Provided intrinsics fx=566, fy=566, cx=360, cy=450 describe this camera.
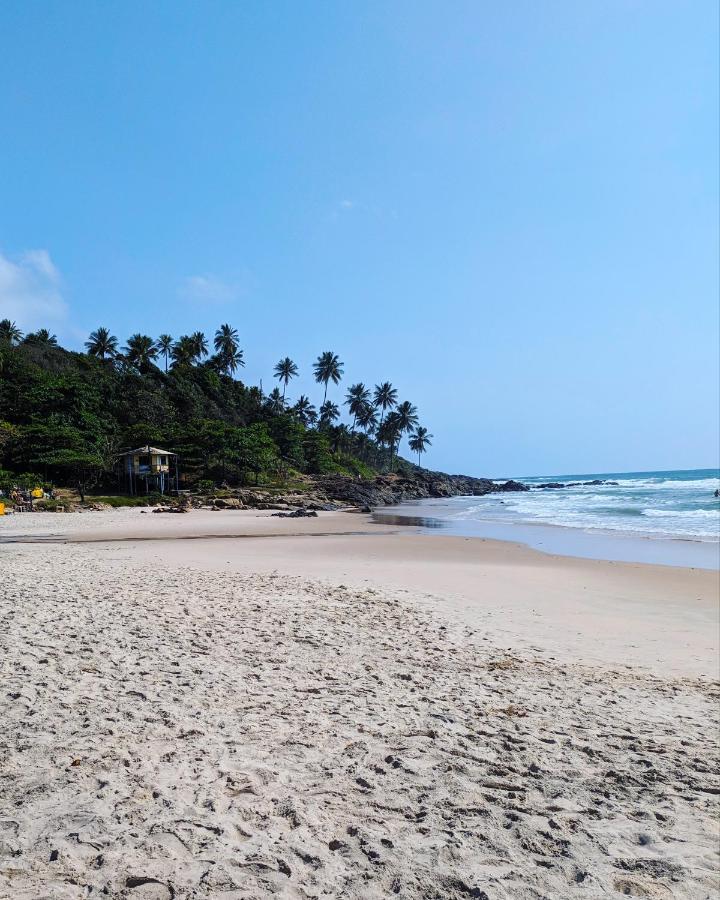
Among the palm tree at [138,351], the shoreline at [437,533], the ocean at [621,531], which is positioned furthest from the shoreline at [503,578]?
the palm tree at [138,351]

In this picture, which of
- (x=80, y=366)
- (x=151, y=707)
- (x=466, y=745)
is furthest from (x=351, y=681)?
(x=80, y=366)

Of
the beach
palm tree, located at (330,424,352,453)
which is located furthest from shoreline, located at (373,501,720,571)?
palm tree, located at (330,424,352,453)

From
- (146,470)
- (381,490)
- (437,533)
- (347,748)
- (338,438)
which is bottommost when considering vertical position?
(437,533)

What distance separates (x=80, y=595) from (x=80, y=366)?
6970cm

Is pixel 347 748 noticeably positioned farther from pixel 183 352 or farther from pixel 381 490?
pixel 183 352

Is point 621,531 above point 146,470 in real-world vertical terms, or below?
below

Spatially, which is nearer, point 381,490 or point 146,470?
point 146,470

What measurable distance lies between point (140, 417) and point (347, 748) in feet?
196

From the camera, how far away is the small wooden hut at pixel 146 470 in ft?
147

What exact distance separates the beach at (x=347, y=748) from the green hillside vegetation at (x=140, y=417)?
118ft

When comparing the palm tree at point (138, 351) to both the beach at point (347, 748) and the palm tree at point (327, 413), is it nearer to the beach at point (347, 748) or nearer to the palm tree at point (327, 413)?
the palm tree at point (327, 413)

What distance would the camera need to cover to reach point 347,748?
4273 millimetres

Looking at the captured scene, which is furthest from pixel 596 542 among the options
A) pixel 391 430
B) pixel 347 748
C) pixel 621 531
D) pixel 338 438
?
pixel 391 430

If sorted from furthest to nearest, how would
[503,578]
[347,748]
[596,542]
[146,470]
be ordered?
1. [146,470]
2. [596,542]
3. [503,578]
4. [347,748]
